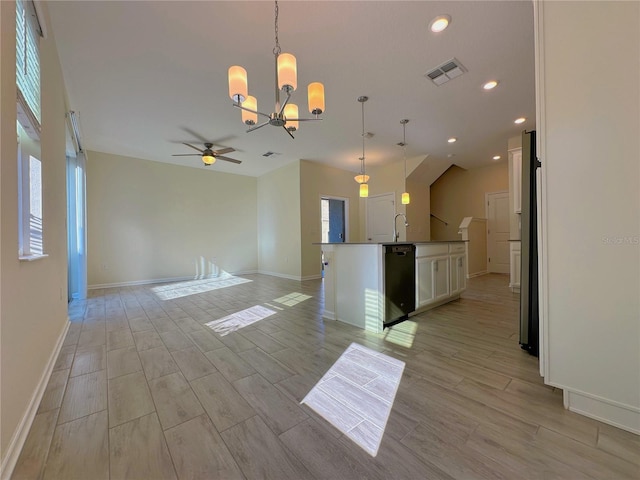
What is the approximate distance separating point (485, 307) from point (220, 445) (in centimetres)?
362

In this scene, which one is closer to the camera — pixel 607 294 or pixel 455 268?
pixel 607 294

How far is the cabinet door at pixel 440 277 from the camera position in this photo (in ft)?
10.9

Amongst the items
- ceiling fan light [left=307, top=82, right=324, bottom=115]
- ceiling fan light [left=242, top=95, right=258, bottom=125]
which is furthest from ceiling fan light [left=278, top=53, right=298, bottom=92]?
ceiling fan light [left=242, top=95, right=258, bottom=125]

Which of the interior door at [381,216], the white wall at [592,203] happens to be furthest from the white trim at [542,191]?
the interior door at [381,216]

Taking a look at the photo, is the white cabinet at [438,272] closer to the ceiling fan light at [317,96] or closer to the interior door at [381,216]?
the ceiling fan light at [317,96]

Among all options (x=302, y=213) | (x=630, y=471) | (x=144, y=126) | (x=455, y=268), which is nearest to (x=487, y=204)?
(x=455, y=268)

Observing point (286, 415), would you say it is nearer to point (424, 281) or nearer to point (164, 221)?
point (424, 281)

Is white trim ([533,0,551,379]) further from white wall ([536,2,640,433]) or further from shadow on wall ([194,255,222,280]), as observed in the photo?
shadow on wall ([194,255,222,280])

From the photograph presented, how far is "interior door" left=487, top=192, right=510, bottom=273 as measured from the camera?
653cm

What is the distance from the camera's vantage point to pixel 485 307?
3449mm

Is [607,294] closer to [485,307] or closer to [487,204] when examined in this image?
[485,307]

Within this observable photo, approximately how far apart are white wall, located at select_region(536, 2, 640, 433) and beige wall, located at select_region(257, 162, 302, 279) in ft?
16.2

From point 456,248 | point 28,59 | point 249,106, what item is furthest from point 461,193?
point 28,59

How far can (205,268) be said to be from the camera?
6.50 m
